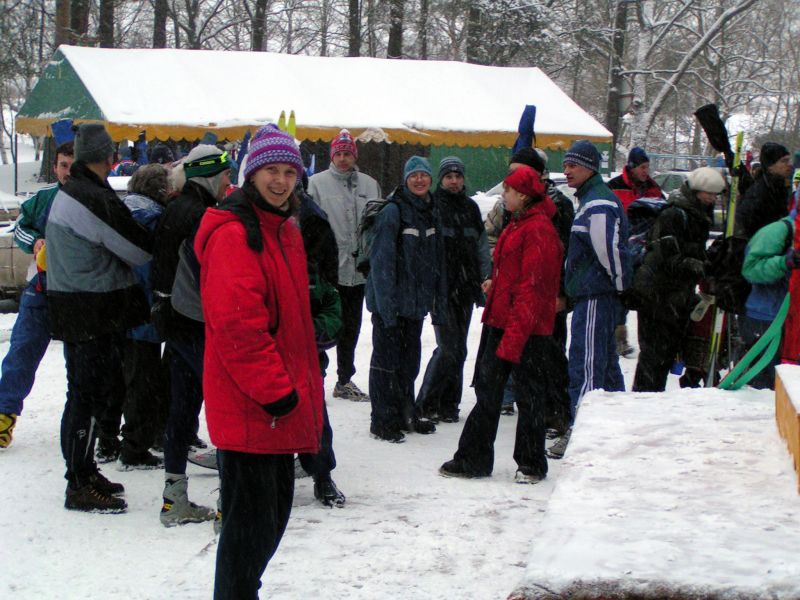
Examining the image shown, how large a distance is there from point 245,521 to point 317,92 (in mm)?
→ 17302

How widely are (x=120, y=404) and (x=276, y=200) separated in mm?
3148

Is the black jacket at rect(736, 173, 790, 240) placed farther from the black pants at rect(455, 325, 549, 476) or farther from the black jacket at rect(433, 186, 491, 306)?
the black pants at rect(455, 325, 549, 476)

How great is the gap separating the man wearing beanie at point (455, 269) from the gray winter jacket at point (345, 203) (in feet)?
2.59

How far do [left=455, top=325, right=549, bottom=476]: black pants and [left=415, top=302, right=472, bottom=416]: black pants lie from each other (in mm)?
1338

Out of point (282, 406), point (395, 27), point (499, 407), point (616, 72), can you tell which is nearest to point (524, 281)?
point (499, 407)

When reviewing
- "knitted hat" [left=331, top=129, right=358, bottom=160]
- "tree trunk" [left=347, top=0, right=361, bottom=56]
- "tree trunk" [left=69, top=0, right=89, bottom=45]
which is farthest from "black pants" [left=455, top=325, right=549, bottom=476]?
"tree trunk" [left=347, top=0, right=361, bottom=56]

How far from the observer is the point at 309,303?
363 cm

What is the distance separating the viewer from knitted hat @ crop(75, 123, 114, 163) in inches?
203

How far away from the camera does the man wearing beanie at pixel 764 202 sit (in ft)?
23.1

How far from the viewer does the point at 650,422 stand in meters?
3.16

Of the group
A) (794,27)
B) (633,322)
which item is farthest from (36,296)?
(794,27)

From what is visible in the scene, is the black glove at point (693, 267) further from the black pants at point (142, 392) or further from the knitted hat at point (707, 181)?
the black pants at point (142, 392)

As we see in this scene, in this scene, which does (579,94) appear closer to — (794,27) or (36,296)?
(794,27)

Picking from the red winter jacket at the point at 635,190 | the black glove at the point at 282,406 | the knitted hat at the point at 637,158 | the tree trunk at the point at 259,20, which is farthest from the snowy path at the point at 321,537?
the tree trunk at the point at 259,20
